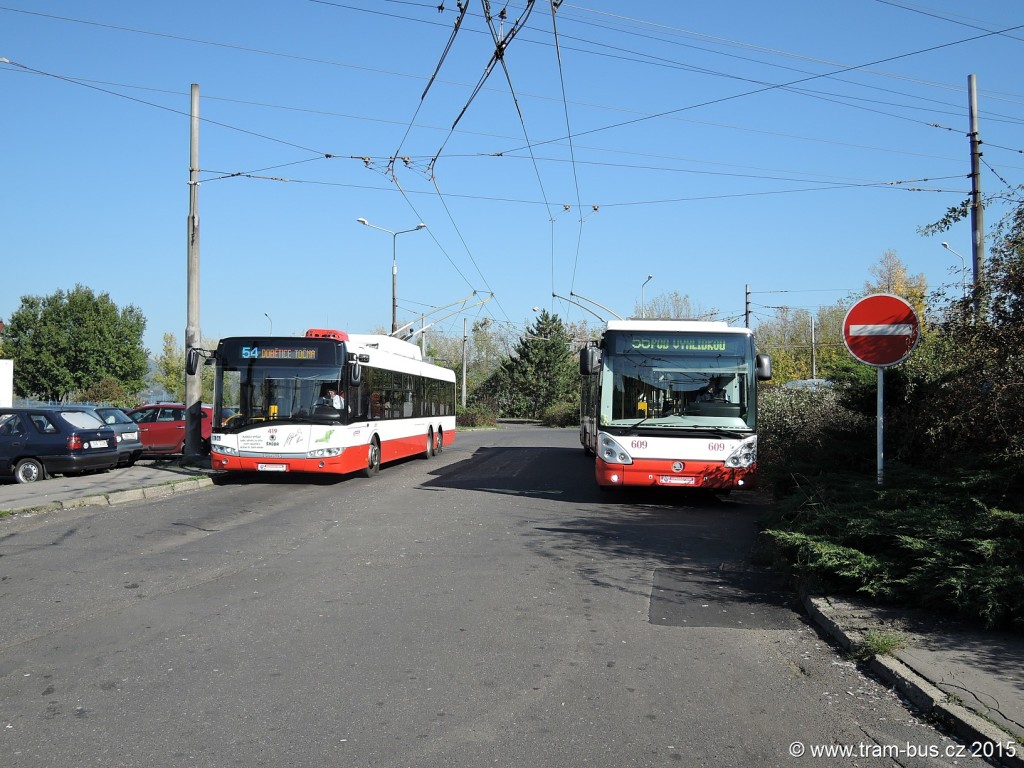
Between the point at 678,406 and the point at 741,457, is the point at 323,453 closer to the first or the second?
the point at 678,406

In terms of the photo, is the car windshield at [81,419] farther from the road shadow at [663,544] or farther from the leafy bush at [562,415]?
the leafy bush at [562,415]

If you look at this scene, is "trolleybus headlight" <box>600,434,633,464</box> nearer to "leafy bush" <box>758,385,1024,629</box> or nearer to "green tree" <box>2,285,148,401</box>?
"leafy bush" <box>758,385,1024,629</box>

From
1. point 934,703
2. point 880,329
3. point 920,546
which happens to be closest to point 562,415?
point 880,329

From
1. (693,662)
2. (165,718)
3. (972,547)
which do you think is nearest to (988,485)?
(972,547)

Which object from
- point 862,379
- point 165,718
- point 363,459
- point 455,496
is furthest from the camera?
point 363,459

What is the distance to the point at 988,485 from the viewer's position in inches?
277

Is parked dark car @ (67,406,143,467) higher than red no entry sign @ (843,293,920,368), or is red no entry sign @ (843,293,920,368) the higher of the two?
red no entry sign @ (843,293,920,368)

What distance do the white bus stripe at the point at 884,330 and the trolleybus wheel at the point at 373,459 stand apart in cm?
1130

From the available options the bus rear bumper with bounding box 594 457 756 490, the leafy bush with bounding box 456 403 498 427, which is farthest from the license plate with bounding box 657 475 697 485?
the leafy bush with bounding box 456 403 498 427

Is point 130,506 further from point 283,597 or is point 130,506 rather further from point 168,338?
point 168,338

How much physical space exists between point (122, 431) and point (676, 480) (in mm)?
12739

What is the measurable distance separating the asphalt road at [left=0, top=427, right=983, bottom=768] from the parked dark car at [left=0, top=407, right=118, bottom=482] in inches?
257

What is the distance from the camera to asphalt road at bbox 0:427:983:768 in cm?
411

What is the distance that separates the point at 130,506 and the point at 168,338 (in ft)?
250
